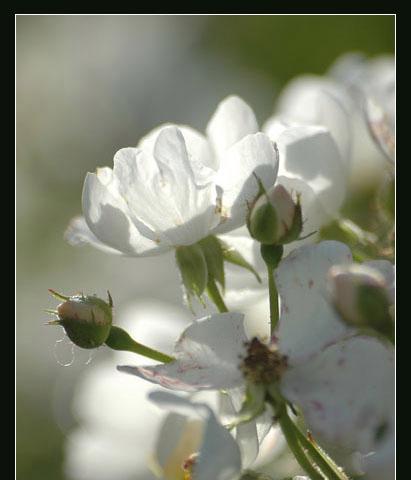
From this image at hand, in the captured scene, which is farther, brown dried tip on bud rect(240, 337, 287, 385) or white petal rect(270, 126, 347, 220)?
white petal rect(270, 126, 347, 220)

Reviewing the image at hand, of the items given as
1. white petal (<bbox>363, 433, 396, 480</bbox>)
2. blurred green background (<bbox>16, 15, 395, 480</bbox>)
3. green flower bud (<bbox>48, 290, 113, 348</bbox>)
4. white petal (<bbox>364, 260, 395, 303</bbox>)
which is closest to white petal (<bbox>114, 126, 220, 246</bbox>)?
green flower bud (<bbox>48, 290, 113, 348</bbox>)

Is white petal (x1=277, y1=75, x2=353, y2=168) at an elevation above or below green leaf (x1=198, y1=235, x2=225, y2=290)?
above

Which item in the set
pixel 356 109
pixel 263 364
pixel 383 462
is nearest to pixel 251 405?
pixel 263 364

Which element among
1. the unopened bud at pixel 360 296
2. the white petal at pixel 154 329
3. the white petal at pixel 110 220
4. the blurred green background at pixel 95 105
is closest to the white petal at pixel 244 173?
the white petal at pixel 110 220

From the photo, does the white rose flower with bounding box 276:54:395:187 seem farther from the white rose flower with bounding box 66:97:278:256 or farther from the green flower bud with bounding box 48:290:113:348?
the green flower bud with bounding box 48:290:113:348

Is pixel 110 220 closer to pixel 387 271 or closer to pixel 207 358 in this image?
pixel 207 358
